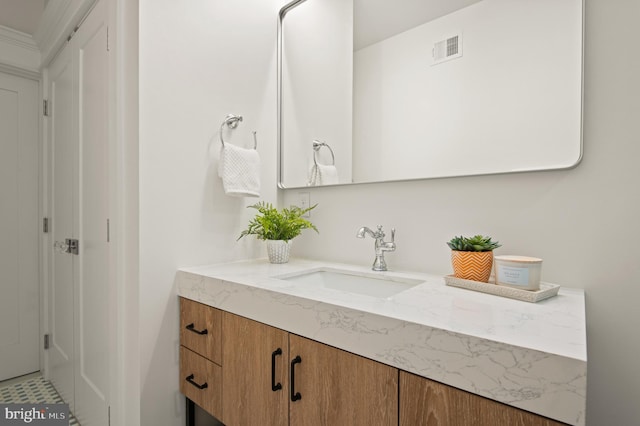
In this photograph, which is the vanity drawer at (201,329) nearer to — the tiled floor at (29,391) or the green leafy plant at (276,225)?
the green leafy plant at (276,225)

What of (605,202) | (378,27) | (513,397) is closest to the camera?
(513,397)

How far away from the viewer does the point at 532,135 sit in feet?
3.43

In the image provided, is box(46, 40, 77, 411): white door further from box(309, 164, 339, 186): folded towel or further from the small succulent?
the small succulent

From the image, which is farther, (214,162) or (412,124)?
(214,162)

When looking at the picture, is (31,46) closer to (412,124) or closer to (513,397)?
(412,124)

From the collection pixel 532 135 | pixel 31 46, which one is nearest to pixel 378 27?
pixel 532 135

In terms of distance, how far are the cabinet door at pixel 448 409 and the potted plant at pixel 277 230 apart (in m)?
0.87

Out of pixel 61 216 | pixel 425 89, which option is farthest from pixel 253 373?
pixel 61 216

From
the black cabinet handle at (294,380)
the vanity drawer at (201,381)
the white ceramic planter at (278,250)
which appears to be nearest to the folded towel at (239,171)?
the white ceramic planter at (278,250)

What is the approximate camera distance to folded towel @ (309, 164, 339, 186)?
1544 mm

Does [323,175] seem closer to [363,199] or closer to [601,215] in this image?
[363,199]

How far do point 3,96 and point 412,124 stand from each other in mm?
2535

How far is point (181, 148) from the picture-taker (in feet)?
4.39

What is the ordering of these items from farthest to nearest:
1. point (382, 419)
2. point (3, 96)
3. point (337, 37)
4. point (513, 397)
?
point (3, 96) → point (337, 37) → point (382, 419) → point (513, 397)
